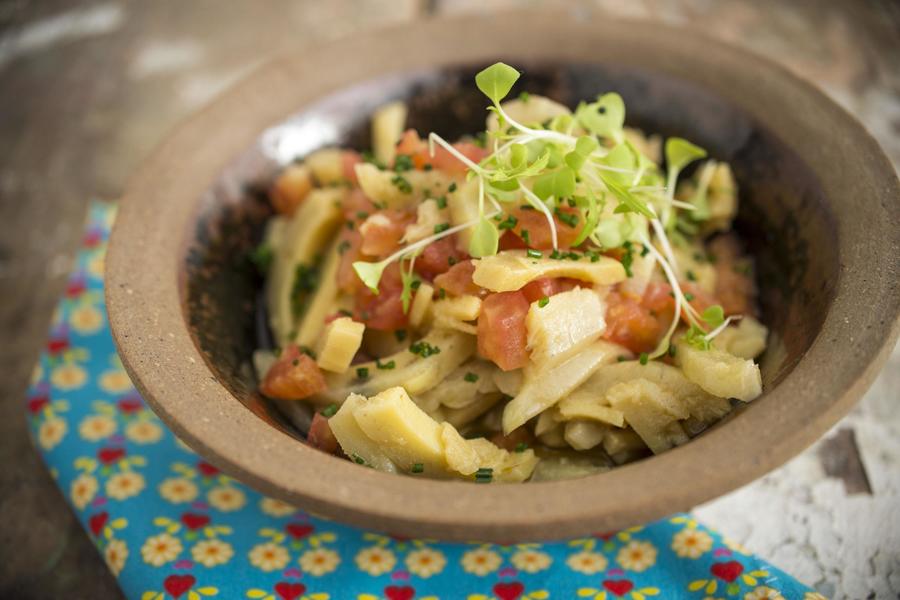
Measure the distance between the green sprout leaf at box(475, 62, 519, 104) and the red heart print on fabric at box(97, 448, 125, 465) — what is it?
150cm

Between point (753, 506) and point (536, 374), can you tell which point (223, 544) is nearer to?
point (536, 374)

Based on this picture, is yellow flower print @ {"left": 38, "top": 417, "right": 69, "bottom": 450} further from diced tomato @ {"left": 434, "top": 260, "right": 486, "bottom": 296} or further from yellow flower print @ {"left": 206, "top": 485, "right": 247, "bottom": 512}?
diced tomato @ {"left": 434, "top": 260, "right": 486, "bottom": 296}

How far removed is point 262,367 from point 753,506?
56.8 inches

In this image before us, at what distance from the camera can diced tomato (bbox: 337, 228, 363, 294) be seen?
251 centimetres

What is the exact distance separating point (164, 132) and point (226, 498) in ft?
7.00

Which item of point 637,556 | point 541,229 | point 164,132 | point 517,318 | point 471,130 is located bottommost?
point 637,556

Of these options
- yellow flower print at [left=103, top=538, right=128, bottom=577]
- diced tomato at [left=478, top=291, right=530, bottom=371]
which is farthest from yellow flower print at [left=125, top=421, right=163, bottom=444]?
diced tomato at [left=478, top=291, right=530, bottom=371]

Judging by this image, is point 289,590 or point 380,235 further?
point 380,235

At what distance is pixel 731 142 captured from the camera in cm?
286

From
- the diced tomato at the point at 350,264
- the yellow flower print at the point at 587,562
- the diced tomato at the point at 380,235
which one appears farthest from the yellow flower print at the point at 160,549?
the yellow flower print at the point at 587,562

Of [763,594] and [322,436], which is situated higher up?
[322,436]

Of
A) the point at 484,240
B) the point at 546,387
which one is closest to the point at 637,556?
the point at 546,387

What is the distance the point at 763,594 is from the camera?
2.15 metres

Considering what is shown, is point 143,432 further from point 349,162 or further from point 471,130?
point 471,130
